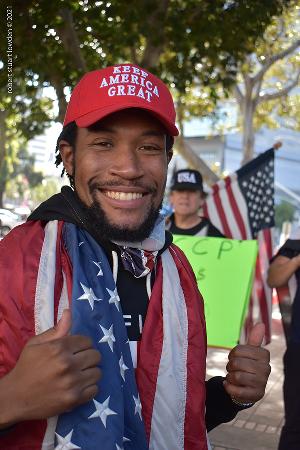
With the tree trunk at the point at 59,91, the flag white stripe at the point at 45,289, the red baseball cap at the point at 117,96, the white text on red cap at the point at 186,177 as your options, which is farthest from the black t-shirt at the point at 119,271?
the white text on red cap at the point at 186,177

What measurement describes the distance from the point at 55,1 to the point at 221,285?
256cm

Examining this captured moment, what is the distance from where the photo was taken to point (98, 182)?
1721mm

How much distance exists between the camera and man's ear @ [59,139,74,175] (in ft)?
5.96

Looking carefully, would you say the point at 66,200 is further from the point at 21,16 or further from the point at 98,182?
the point at 21,16

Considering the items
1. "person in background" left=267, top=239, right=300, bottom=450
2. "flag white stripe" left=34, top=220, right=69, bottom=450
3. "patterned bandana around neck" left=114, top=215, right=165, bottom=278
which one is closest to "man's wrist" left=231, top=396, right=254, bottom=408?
"patterned bandana around neck" left=114, top=215, right=165, bottom=278

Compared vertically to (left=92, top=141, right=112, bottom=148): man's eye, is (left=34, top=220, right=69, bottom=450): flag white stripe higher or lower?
lower

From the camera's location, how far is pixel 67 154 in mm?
1831

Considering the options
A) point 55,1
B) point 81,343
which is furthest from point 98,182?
point 55,1

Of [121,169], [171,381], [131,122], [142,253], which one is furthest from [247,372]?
[131,122]

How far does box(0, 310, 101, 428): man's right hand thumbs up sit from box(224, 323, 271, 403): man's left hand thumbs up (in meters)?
0.58

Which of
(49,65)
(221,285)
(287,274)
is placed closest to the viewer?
(287,274)

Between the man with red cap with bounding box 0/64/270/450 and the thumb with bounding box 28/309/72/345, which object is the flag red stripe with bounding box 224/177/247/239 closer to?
the man with red cap with bounding box 0/64/270/450

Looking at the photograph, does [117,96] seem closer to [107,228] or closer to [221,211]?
[107,228]

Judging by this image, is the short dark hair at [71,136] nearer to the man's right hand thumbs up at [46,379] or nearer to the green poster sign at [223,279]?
the man's right hand thumbs up at [46,379]
